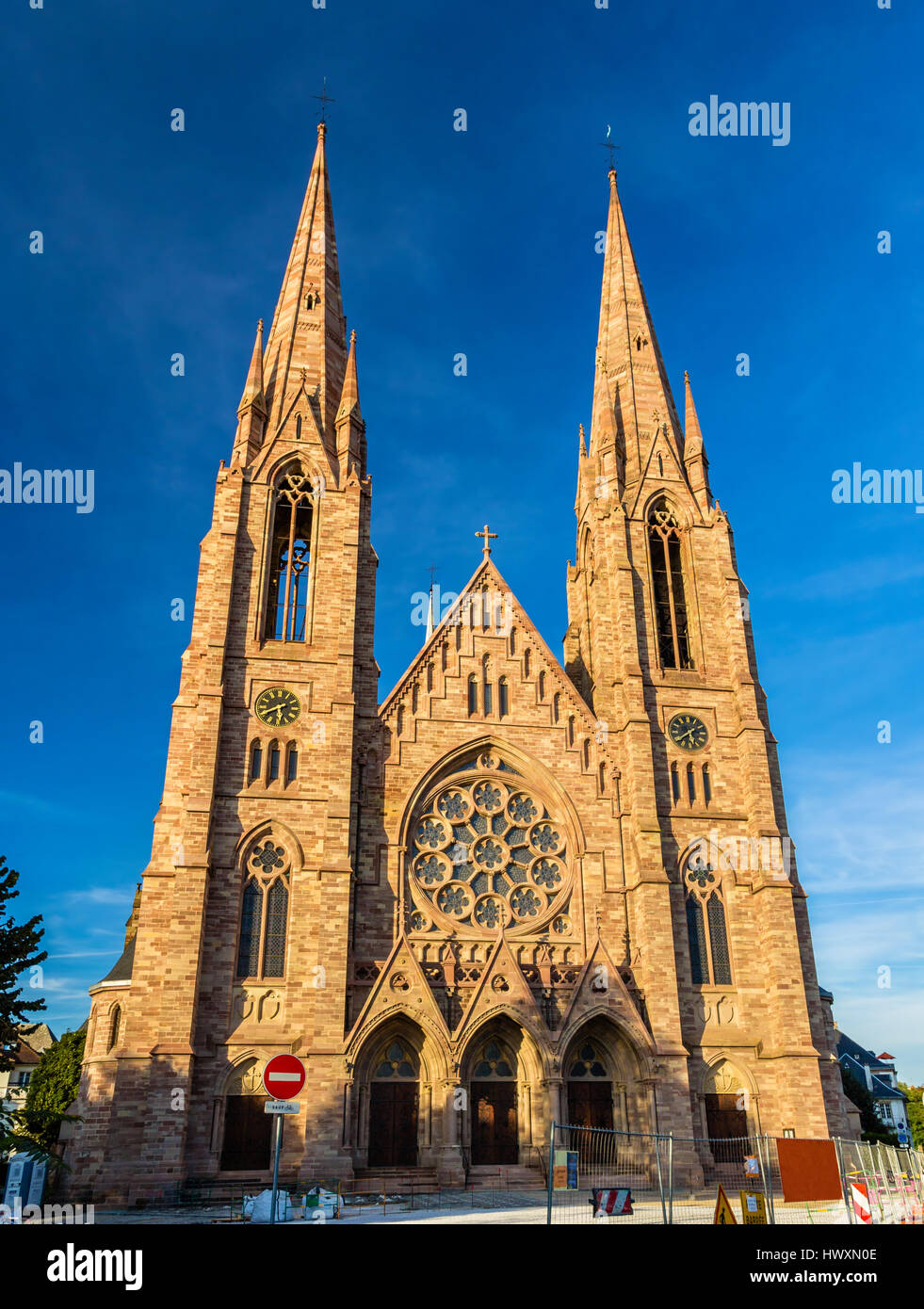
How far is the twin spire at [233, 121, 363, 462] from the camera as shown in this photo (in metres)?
36.3

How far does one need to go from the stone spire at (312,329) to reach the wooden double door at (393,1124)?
21.8m

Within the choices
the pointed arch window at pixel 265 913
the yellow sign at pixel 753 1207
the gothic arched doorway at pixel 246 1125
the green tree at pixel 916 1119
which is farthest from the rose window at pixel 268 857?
the green tree at pixel 916 1119

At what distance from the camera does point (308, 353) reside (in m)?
38.9

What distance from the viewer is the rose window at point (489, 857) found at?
30.2 m

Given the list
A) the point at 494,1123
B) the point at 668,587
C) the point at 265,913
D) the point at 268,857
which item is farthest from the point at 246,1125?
the point at 668,587

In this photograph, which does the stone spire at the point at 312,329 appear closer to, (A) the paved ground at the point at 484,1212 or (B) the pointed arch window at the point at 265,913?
(B) the pointed arch window at the point at 265,913

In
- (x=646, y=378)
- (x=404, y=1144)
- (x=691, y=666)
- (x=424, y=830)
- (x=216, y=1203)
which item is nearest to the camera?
(x=216, y=1203)

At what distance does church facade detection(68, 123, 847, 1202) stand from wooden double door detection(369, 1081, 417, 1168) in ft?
0.23

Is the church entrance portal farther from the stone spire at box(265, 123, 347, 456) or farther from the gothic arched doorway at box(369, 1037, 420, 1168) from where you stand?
the stone spire at box(265, 123, 347, 456)

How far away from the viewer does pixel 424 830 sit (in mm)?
31203
